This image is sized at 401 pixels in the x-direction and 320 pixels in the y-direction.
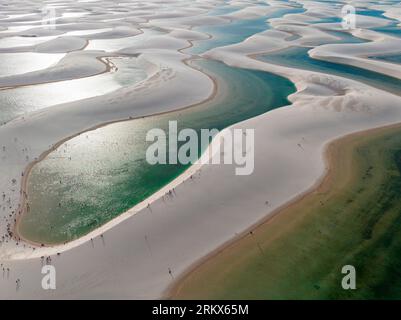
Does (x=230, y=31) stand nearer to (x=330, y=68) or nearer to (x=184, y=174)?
(x=330, y=68)

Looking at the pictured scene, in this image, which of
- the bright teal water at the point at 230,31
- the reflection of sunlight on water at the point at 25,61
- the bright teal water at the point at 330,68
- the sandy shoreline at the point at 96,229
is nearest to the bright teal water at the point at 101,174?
the sandy shoreline at the point at 96,229

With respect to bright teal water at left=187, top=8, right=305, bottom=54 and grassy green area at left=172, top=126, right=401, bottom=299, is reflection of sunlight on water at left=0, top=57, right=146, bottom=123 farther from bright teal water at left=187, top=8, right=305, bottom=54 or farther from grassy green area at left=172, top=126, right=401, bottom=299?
grassy green area at left=172, top=126, right=401, bottom=299

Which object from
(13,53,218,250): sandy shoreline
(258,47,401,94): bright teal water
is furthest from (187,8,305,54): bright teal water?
(13,53,218,250): sandy shoreline

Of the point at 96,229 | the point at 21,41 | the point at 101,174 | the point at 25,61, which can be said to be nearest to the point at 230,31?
the point at 21,41

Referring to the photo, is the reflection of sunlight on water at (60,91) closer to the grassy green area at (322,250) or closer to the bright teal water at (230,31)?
the bright teal water at (230,31)
